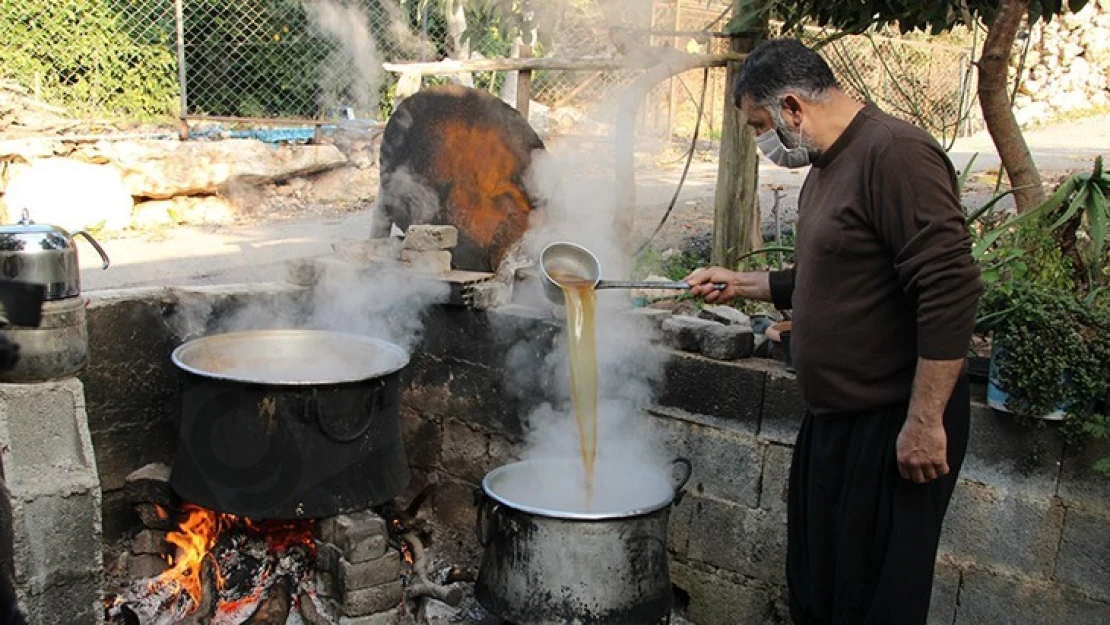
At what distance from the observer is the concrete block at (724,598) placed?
428 cm

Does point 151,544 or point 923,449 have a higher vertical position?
point 923,449

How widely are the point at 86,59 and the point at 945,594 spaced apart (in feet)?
36.2

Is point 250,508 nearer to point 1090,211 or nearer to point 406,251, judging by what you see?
point 406,251

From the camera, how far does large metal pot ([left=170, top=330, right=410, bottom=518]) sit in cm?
408

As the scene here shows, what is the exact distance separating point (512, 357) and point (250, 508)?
4.58ft

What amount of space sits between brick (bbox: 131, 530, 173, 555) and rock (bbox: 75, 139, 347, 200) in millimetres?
6562

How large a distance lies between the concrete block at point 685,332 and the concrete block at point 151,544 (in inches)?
95.1

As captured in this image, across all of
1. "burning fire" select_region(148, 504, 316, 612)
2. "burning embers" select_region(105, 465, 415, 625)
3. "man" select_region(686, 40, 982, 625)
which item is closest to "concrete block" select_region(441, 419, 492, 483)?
"burning embers" select_region(105, 465, 415, 625)

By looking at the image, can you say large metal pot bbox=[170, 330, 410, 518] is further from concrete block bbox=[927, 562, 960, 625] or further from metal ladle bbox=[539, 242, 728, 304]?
concrete block bbox=[927, 562, 960, 625]

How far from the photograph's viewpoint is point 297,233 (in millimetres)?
10125

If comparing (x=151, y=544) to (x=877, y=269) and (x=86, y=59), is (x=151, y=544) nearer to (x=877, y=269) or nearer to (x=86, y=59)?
(x=877, y=269)

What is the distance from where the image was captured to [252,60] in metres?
11.5

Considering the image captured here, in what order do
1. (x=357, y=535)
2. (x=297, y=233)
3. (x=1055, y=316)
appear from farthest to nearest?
(x=297, y=233), (x=357, y=535), (x=1055, y=316)

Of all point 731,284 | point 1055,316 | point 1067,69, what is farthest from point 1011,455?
point 1067,69
